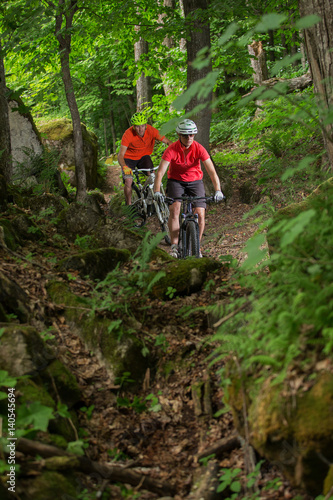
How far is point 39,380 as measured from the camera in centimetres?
328

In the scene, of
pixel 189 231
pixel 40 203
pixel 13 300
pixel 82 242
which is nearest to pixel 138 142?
pixel 40 203

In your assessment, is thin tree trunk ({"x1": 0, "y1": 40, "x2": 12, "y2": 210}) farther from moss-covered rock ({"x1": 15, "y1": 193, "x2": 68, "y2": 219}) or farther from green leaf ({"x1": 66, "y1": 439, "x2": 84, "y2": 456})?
green leaf ({"x1": 66, "y1": 439, "x2": 84, "y2": 456})

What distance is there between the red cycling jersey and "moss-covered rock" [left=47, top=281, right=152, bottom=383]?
292cm

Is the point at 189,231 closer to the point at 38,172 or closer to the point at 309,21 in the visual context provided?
the point at 309,21

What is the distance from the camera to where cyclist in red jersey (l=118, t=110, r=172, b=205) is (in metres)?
9.14

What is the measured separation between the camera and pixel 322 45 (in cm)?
461

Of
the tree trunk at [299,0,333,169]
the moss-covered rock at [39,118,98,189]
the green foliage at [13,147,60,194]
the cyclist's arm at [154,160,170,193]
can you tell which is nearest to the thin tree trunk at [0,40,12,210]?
the green foliage at [13,147,60,194]

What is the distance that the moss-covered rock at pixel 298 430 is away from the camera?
2.28m

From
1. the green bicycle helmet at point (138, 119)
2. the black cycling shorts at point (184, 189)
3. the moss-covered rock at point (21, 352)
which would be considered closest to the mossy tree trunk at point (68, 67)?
the green bicycle helmet at point (138, 119)

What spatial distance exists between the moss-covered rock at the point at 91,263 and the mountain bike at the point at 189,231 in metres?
1.29

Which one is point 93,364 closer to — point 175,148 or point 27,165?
point 175,148

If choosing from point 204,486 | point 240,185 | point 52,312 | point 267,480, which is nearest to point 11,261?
point 52,312

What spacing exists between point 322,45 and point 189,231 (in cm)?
296

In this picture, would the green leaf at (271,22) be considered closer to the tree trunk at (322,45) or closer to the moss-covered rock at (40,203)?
the tree trunk at (322,45)
